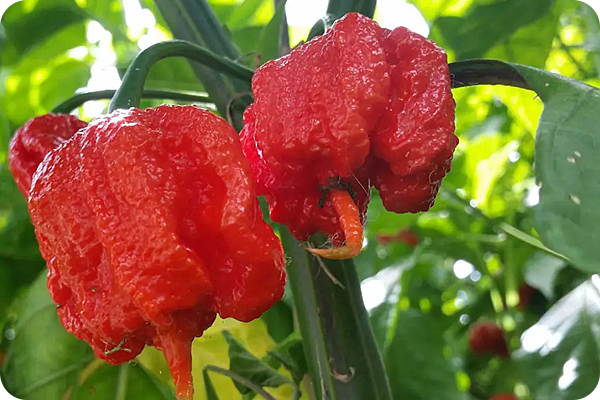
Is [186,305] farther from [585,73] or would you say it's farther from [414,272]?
[585,73]

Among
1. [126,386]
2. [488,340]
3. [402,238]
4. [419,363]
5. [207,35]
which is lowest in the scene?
[488,340]

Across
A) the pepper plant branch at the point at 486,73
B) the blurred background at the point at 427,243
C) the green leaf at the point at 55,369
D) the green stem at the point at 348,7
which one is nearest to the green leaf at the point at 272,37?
the blurred background at the point at 427,243

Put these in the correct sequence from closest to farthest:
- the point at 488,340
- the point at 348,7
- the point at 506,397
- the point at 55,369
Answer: the point at 348,7 → the point at 55,369 → the point at 506,397 → the point at 488,340

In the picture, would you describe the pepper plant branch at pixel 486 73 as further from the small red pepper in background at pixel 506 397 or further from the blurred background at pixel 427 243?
the small red pepper in background at pixel 506 397

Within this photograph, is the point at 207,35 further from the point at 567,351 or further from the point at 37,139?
the point at 567,351

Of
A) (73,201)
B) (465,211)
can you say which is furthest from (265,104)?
(465,211)

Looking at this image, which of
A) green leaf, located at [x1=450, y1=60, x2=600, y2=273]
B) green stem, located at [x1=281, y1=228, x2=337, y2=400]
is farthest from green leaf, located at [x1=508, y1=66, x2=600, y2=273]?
green stem, located at [x1=281, y1=228, x2=337, y2=400]

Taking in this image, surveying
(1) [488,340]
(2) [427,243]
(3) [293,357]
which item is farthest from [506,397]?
(3) [293,357]
